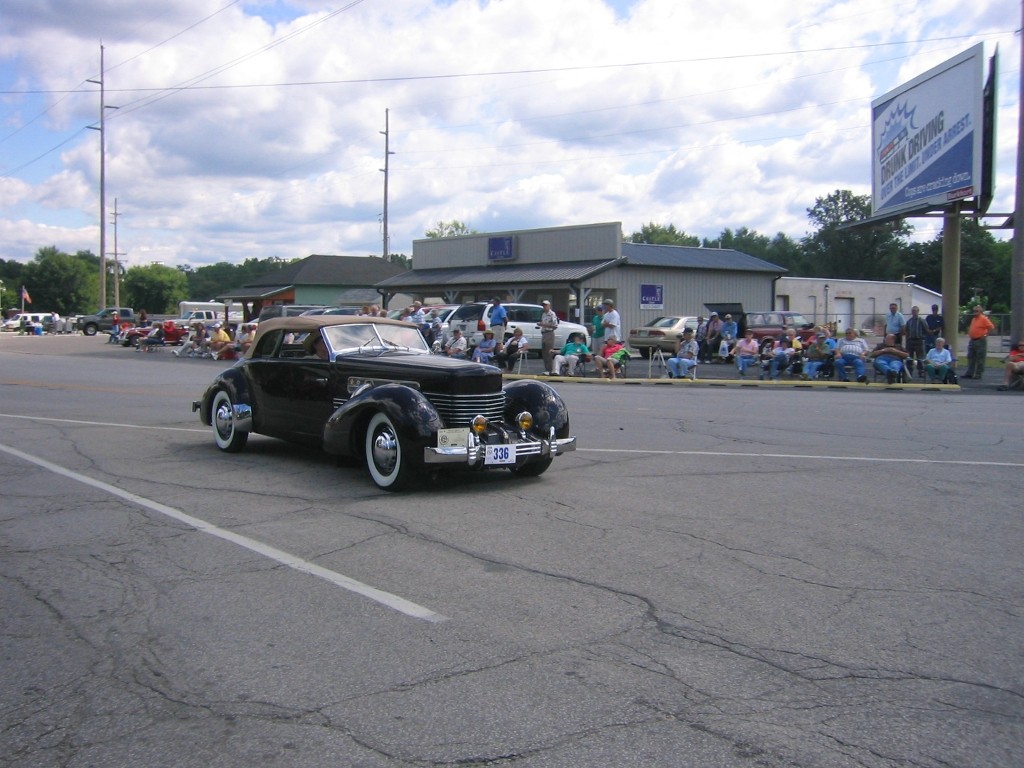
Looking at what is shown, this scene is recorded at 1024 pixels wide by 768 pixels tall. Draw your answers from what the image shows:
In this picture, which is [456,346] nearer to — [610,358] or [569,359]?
[569,359]

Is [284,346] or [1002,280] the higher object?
[1002,280]

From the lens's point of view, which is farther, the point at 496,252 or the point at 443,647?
the point at 496,252

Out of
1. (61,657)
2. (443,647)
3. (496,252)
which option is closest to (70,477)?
Result: (61,657)

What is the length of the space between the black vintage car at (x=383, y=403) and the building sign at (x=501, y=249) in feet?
119

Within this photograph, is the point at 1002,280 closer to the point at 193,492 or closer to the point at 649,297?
the point at 649,297

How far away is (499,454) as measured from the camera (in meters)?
8.73

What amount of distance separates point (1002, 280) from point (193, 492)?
299ft

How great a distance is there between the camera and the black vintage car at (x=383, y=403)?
8.60 metres

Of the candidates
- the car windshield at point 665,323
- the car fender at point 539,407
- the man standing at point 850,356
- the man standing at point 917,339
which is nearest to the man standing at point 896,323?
the man standing at point 917,339

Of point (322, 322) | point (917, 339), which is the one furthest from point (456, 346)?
point (322, 322)

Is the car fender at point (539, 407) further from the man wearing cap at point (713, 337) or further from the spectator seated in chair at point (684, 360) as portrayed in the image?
the man wearing cap at point (713, 337)

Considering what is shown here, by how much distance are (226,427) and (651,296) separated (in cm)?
3360

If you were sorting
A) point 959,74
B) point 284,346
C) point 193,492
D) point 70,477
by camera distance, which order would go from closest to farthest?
point 193,492, point 70,477, point 284,346, point 959,74

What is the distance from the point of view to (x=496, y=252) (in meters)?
47.9
